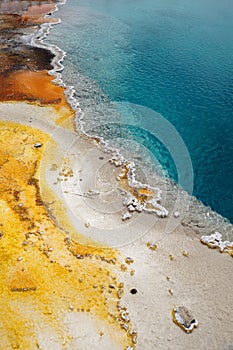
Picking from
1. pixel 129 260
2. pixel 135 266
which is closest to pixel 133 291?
pixel 135 266

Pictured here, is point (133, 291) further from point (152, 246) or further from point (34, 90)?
point (34, 90)

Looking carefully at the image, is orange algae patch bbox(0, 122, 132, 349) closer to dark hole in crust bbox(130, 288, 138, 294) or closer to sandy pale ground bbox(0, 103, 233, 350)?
sandy pale ground bbox(0, 103, 233, 350)

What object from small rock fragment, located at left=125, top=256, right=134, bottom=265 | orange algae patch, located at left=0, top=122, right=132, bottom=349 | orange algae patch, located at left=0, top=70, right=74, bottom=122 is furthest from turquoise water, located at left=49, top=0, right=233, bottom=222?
orange algae patch, located at left=0, top=122, right=132, bottom=349

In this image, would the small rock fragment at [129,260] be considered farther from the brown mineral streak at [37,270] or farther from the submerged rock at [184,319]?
the submerged rock at [184,319]

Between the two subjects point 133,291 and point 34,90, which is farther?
point 34,90

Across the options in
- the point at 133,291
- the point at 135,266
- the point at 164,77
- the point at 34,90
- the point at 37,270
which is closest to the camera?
the point at 133,291
